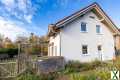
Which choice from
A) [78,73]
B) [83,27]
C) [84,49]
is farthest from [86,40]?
[78,73]

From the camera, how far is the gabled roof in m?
21.9

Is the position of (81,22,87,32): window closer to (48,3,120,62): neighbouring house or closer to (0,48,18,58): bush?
(48,3,120,62): neighbouring house

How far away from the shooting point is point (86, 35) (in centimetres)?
2436

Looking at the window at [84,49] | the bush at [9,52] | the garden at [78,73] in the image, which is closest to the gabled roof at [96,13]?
the window at [84,49]

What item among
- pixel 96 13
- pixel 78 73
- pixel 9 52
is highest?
pixel 96 13

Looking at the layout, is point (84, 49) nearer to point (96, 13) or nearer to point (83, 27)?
point (83, 27)

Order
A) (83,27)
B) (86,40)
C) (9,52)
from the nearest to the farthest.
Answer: (86,40)
(83,27)
(9,52)

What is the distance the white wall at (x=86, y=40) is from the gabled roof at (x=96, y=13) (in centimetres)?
67

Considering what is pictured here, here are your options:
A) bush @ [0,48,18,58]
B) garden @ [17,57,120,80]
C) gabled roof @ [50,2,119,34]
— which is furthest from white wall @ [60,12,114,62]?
bush @ [0,48,18,58]

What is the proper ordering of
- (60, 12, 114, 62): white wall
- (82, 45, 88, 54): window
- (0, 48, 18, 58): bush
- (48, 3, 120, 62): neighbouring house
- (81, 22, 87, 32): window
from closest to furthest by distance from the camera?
1. (48, 3, 120, 62): neighbouring house
2. (60, 12, 114, 62): white wall
3. (82, 45, 88, 54): window
4. (81, 22, 87, 32): window
5. (0, 48, 18, 58): bush

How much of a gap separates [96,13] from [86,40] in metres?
4.28

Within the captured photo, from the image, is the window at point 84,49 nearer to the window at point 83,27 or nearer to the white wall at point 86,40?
the white wall at point 86,40

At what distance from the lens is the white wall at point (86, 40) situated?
22.9 metres

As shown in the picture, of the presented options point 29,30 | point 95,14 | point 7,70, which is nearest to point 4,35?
point 29,30
